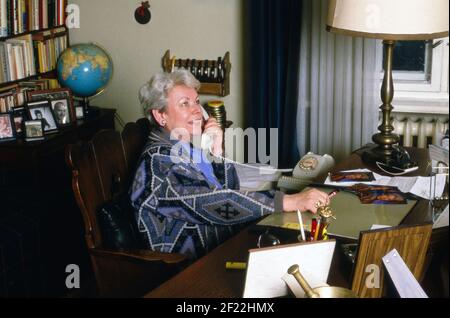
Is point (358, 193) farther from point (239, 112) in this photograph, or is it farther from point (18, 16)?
point (18, 16)

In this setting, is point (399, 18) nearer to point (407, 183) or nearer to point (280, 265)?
point (407, 183)

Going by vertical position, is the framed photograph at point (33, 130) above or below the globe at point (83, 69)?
below

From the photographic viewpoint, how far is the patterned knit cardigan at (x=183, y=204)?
204cm

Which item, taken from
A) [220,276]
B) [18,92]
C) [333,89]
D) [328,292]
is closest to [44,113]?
[18,92]

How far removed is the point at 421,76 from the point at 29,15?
2.24m

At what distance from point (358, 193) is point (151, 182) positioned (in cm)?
73

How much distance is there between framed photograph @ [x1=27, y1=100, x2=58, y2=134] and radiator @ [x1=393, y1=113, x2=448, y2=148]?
6.14 ft

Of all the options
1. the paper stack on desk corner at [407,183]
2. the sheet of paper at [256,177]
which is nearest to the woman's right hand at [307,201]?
the paper stack on desk corner at [407,183]

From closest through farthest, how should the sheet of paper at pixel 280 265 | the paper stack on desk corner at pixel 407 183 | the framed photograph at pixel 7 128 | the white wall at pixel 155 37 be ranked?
the sheet of paper at pixel 280 265
the paper stack on desk corner at pixel 407 183
the framed photograph at pixel 7 128
the white wall at pixel 155 37

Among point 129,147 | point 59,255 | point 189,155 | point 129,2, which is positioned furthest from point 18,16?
point 189,155

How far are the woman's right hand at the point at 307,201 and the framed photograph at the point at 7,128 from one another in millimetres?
1855

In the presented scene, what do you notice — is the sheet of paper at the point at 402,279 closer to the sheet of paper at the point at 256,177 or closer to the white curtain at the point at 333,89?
the sheet of paper at the point at 256,177

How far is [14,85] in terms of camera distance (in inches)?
142
